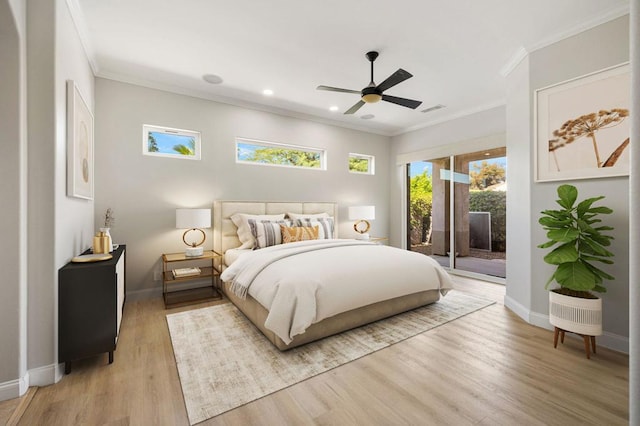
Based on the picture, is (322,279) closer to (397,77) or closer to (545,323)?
(397,77)

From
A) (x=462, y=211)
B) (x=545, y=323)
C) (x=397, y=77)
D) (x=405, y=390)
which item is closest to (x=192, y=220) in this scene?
(x=397, y=77)

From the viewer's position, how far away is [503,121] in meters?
4.43

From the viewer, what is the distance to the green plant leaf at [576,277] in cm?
225

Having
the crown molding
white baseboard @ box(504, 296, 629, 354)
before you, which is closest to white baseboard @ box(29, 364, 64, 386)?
the crown molding

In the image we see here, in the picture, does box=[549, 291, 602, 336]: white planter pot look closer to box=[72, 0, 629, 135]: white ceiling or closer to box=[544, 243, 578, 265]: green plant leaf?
box=[544, 243, 578, 265]: green plant leaf

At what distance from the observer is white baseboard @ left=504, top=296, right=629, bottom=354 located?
2.41 metres

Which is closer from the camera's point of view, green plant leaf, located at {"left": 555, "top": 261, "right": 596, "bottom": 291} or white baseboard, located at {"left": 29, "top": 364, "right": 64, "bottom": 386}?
white baseboard, located at {"left": 29, "top": 364, "right": 64, "bottom": 386}

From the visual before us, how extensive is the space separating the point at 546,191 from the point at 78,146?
4349mm

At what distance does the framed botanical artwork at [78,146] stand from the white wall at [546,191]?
4.17 metres

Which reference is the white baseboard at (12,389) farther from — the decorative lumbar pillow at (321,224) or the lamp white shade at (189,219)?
the decorative lumbar pillow at (321,224)

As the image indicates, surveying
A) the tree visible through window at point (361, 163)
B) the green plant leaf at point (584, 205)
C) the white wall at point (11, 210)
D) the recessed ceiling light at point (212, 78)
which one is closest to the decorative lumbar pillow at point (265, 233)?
A: the recessed ceiling light at point (212, 78)

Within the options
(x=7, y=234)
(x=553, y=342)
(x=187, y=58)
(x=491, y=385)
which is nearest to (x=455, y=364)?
(x=491, y=385)

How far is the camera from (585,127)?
2617mm

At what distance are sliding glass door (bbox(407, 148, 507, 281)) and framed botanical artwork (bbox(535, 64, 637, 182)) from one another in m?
1.80
